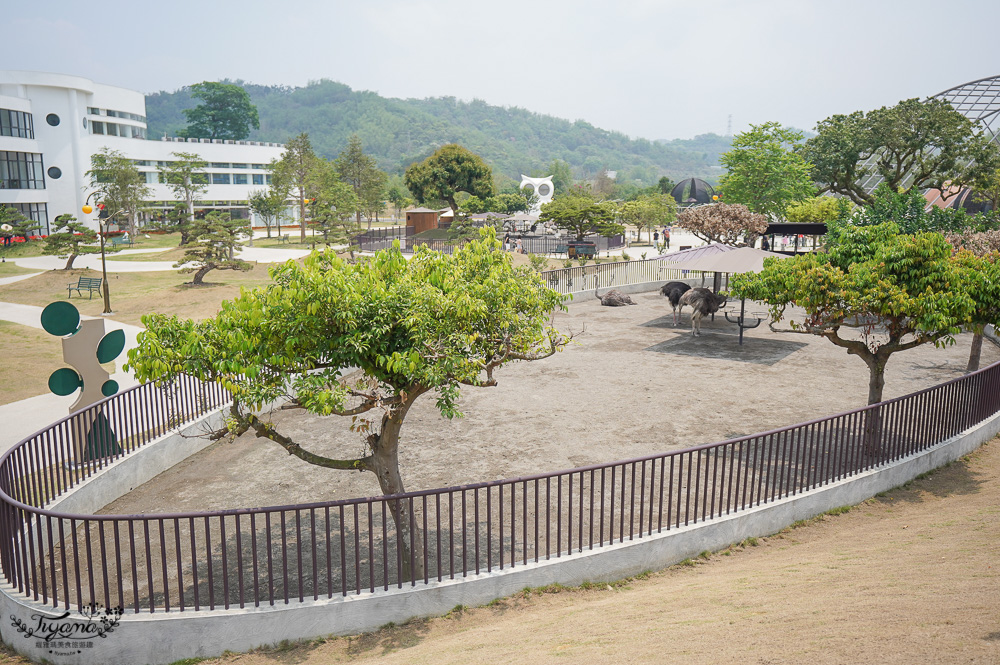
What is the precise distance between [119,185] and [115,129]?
623 inches

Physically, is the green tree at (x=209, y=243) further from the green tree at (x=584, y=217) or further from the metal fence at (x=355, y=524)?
the metal fence at (x=355, y=524)

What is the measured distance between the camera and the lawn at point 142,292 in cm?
2561

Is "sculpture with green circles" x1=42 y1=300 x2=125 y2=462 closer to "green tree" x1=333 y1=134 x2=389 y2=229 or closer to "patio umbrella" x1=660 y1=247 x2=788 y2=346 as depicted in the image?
"patio umbrella" x1=660 y1=247 x2=788 y2=346

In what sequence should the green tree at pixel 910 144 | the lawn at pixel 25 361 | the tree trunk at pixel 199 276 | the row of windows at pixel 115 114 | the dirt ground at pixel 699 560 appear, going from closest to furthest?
the dirt ground at pixel 699 560 < the lawn at pixel 25 361 < the tree trunk at pixel 199 276 < the green tree at pixel 910 144 < the row of windows at pixel 115 114

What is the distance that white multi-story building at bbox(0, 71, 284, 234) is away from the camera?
53281 mm

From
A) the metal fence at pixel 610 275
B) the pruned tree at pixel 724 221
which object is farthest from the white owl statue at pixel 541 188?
the pruned tree at pixel 724 221

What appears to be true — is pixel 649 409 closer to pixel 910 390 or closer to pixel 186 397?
pixel 910 390

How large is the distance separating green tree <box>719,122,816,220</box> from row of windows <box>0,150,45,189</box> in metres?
51.2

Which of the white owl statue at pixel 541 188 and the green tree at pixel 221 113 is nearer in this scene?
the white owl statue at pixel 541 188

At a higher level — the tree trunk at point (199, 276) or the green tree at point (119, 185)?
the green tree at point (119, 185)

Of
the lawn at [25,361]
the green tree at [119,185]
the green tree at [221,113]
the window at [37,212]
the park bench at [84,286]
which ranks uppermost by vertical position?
the green tree at [221,113]

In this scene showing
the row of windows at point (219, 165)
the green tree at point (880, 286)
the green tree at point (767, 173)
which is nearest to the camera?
the green tree at point (880, 286)

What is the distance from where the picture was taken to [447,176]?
2618 inches

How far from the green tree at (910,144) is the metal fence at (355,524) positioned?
33348mm
